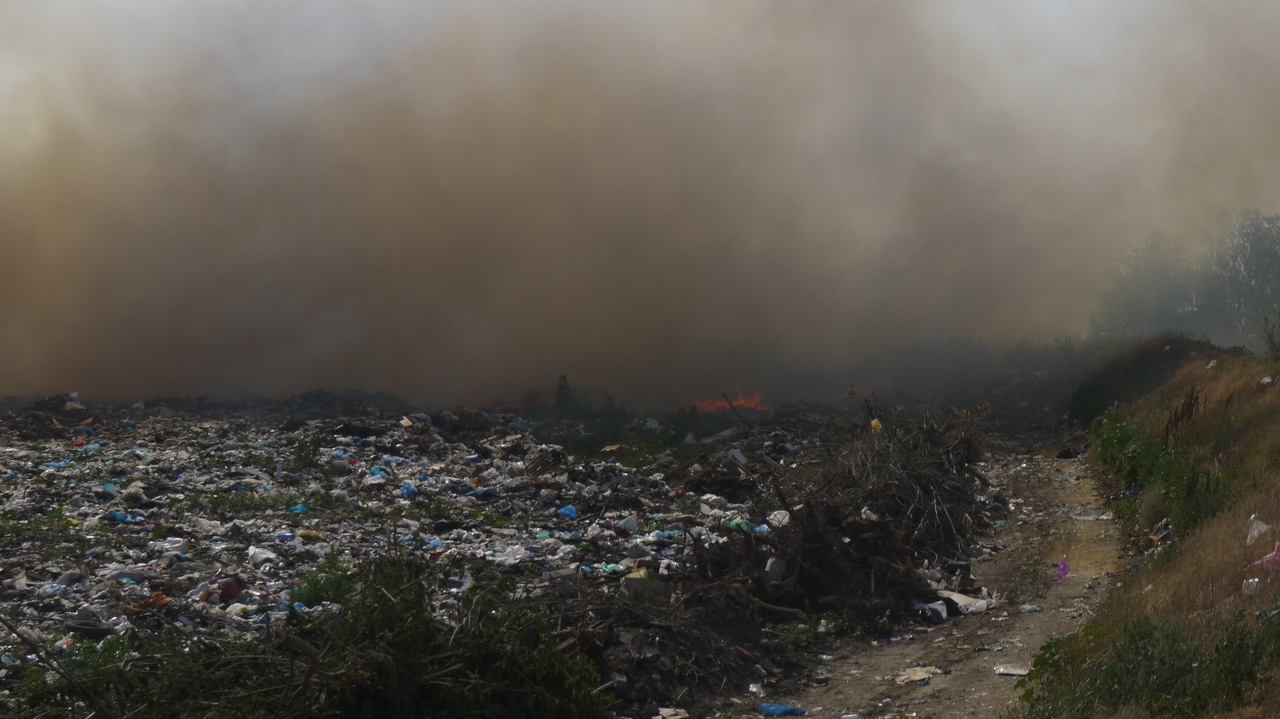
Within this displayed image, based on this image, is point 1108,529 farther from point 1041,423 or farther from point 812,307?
point 812,307

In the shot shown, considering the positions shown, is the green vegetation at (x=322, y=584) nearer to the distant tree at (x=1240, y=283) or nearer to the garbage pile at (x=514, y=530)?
the garbage pile at (x=514, y=530)

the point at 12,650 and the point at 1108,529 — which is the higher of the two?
the point at 12,650

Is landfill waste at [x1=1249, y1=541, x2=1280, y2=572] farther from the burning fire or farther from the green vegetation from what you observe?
the burning fire

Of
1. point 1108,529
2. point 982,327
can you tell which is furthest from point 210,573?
point 982,327

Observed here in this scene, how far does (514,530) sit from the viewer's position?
8.42 metres

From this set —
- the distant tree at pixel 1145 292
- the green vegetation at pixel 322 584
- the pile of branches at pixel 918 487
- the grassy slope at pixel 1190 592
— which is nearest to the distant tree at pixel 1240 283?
the distant tree at pixel 1145 292

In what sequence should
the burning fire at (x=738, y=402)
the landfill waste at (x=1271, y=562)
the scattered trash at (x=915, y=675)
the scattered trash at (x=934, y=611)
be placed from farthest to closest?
the burning fire at (x=738, y=402) < the scattered trash at (x=934, y=611) < the scattered trash at (x=915, y=675) < the landfill waste at (x=1271, y=562)

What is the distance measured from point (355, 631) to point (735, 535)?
3.62 metres

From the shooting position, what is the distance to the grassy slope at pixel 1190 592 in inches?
143

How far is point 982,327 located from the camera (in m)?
19.8

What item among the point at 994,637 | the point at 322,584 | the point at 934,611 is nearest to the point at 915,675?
the point at 994,637

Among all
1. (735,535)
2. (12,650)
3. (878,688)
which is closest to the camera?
(12,650)

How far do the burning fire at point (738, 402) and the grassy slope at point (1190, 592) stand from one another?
7.58 m

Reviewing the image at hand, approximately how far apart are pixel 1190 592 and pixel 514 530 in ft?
17.3
